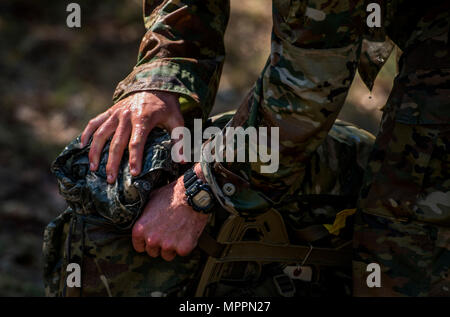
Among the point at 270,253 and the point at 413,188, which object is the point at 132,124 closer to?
the point at 270,253

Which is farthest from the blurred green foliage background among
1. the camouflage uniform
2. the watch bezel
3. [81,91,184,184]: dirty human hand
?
the camouflage uniform

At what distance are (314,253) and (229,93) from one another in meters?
3.22

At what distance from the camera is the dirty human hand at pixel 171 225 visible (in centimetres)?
187

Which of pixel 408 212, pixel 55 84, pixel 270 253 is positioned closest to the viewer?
pixel 408 212

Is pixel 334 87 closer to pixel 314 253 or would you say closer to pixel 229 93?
pixel 314 253

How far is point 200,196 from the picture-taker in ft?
6.05

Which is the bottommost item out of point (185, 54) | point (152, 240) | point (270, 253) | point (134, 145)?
point (270, 253)

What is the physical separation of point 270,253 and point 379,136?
1.82 feet

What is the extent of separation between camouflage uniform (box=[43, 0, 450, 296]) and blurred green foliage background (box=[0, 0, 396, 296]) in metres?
1.88

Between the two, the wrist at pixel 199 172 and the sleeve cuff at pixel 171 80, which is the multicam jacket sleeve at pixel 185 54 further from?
the wrist at pixel 199 172

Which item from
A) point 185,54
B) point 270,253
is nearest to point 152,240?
point 270,253

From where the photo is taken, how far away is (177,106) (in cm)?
211

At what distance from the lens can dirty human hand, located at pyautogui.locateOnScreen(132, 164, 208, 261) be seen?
1869 millimetres
